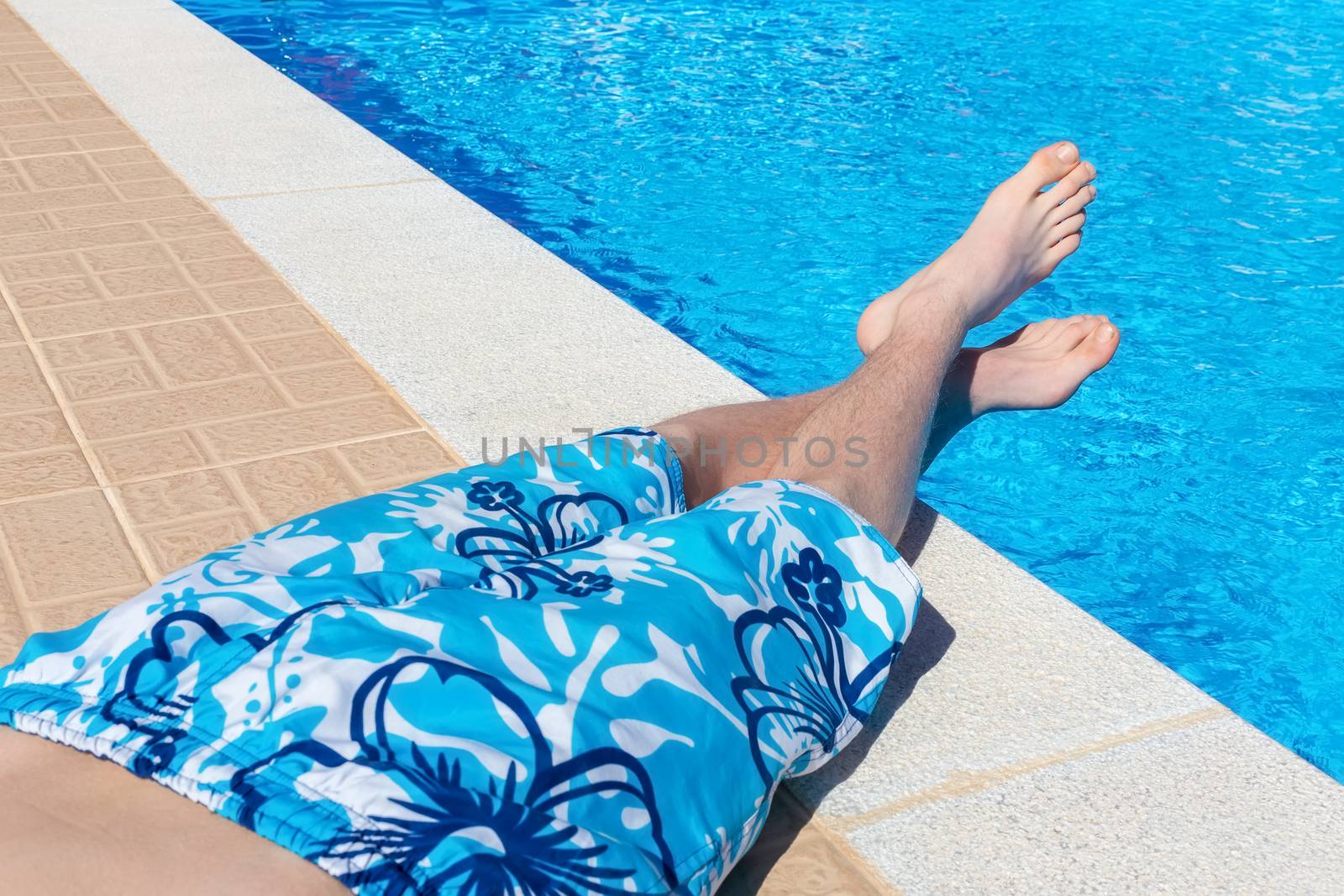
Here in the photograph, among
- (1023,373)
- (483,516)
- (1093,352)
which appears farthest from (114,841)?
(1093,352)

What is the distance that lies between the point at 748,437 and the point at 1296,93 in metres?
5.89

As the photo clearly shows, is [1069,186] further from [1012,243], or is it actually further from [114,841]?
[114,841]

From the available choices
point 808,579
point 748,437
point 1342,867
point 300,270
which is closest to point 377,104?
point 300,270

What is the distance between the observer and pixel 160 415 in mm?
2592

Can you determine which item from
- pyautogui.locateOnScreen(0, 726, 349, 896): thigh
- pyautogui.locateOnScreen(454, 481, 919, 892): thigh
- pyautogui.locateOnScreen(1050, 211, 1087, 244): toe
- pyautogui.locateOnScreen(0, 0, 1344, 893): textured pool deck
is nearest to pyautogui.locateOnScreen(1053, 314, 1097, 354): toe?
pyautogui.locateOnScreen(1050, 211, 1087, 244): toe

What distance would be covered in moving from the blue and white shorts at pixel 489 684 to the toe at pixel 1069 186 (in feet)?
4.69

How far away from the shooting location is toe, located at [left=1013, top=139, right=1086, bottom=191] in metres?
2.76

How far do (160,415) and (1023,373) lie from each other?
1804 millimetres

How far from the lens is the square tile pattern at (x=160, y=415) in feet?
6.70

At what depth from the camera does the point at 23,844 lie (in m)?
1.08

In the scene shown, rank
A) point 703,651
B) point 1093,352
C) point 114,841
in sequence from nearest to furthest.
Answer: point 114,841
point 703,651
point 1093,352

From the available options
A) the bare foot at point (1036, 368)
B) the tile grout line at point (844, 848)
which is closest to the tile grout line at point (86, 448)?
the tile grout line at point (844, 848)

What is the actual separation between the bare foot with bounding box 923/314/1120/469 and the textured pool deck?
0.75 ft

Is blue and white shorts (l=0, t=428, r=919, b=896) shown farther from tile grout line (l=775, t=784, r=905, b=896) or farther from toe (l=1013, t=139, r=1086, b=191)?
toe (l=1013, t=139, r=1086, b=191)
